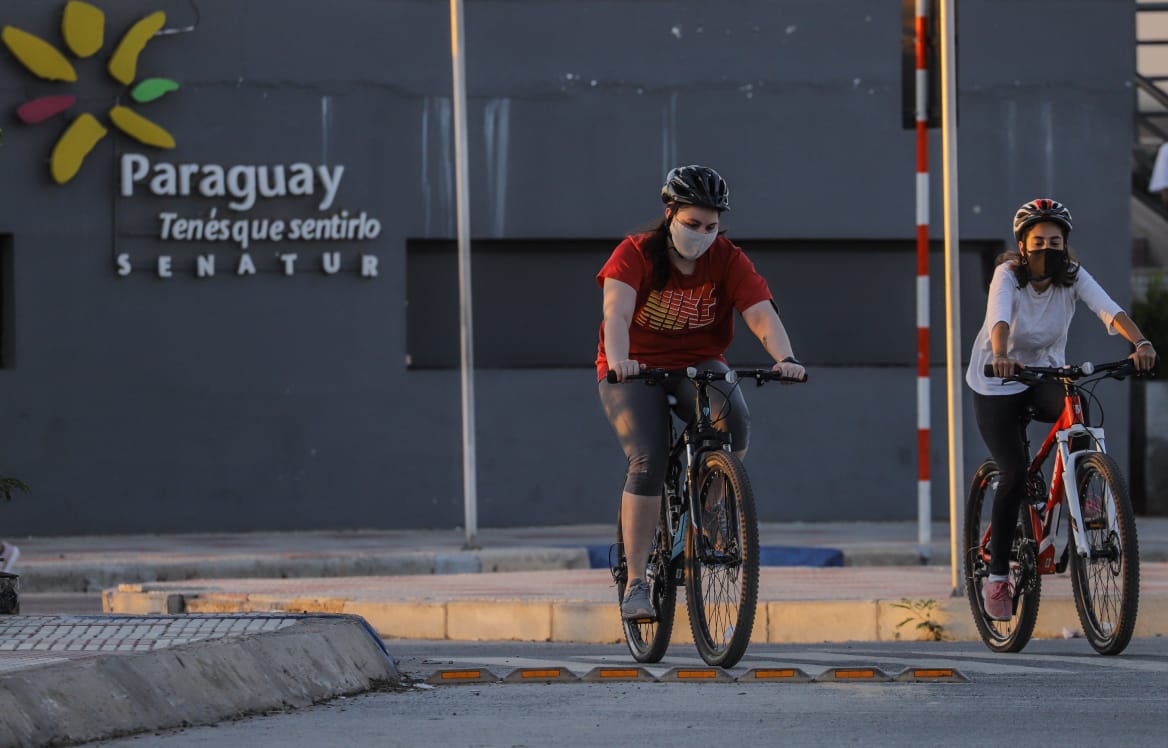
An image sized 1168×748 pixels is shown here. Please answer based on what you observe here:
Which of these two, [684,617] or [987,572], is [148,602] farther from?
[987,572]

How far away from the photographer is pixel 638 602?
26.3 ft

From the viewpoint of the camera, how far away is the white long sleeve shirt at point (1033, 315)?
843 centimetres

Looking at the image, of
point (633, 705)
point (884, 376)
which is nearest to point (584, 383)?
point (884, 376)

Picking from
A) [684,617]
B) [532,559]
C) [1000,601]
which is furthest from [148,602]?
[1000,601]

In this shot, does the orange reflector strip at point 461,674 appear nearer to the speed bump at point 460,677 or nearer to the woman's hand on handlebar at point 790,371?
the speed bump at point 460,677

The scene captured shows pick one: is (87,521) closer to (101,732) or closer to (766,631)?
(766,631)

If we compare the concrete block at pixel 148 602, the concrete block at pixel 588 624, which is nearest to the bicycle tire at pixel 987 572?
the concrete block at pixel 588 624

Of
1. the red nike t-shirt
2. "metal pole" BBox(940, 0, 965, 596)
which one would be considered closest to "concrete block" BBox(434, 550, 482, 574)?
"metal pole" BBox(940, 0, 965, 596)

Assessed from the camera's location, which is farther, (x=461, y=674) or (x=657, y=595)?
(x=657, y=595)

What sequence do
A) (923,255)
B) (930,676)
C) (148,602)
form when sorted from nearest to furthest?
(930,676) → (923,255) → (148,602)

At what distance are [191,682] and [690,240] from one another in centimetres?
233

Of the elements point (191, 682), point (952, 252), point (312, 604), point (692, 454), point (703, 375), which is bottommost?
point (312, 604)

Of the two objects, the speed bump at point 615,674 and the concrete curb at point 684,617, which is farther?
the concrete curb at point 684,617

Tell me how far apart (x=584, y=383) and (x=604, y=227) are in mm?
1318
